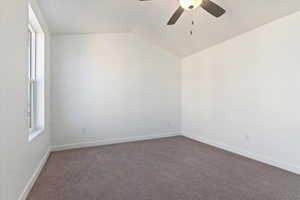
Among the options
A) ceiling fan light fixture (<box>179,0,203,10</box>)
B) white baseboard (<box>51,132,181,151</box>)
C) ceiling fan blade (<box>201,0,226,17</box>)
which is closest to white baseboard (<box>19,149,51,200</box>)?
white baseboard (<box>51,132,181,151</box>)

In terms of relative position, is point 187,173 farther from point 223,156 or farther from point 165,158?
point 223,156

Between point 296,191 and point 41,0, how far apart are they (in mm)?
4386

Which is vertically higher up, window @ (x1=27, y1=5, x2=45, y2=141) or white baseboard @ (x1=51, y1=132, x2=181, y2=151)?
window @ (x1=27, y1=5, x2=45, y2=141)

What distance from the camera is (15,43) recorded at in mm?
2051

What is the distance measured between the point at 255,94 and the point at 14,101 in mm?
3703

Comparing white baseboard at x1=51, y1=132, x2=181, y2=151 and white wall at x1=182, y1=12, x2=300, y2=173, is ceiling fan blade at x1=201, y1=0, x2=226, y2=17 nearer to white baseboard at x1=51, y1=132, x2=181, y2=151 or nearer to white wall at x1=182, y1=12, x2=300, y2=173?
white wall at x1=182, y1=12, x2=300, y2=173

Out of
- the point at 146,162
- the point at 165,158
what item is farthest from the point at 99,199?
the point at 165,158

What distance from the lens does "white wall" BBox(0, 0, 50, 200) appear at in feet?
5.67

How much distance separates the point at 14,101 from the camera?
2.03 metres

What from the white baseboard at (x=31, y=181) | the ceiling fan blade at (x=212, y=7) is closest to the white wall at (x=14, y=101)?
the white baseboard at (x=31, y=181)

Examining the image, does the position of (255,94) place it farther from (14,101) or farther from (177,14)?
(14,101)

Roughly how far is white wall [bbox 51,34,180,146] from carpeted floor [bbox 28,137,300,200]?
2.43 ft

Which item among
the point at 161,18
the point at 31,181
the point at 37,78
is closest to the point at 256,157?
the point at 161,18

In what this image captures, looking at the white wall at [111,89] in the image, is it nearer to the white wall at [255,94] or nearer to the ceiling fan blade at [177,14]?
the white wall at [255,94]
